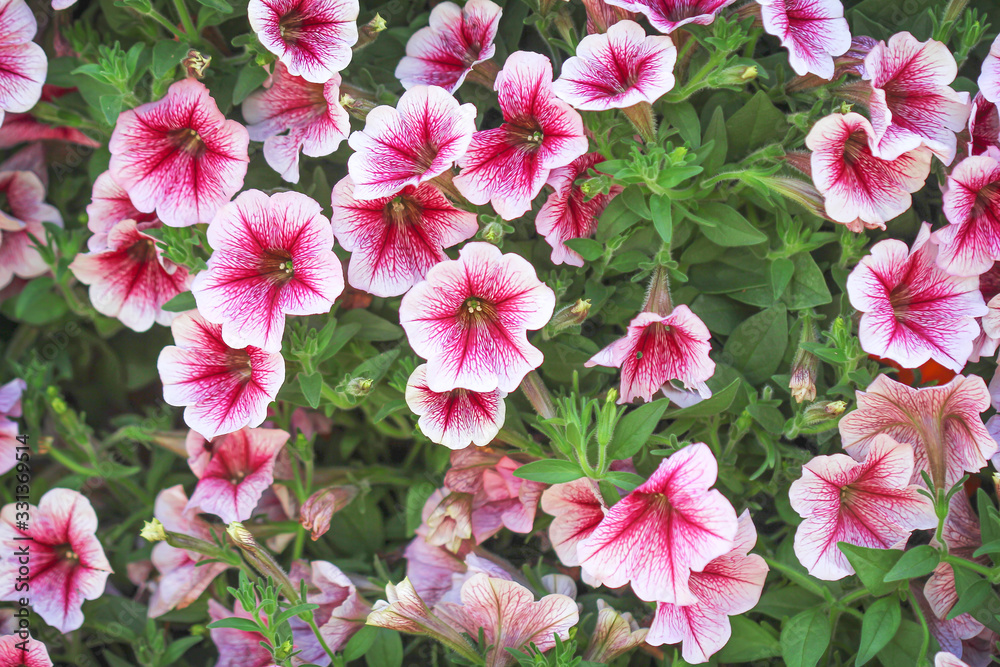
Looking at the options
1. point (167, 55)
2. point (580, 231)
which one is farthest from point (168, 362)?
point (580, 231)

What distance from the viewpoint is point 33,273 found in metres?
1.40

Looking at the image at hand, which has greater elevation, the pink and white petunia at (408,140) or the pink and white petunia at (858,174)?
the pink and white petunia at (408,140)

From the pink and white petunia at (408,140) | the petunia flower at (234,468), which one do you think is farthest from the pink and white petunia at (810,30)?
the petunia flower at (234,468)

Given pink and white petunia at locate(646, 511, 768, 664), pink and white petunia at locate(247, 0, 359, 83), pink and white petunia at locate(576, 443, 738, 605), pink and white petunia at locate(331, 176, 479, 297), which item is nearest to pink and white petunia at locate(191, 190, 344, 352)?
pink and white petunia at locate(331, 176, 479, 297)

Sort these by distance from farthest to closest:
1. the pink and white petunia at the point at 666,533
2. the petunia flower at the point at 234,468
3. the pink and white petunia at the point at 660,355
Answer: the petunia flower at the point at 234,468 → the pink and white petunia at the point at 660,355 → the pink and white petunia at the point at 666,533

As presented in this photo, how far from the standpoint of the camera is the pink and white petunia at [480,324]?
101 cm

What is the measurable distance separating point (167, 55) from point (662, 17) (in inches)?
27.8

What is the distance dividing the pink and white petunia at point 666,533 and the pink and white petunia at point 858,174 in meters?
0.37

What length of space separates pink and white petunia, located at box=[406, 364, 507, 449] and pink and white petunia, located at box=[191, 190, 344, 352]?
180 millimetres

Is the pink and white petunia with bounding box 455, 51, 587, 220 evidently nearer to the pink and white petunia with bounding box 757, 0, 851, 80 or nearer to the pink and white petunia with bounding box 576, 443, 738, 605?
the pink and white petunia with bounding box 757, 0, 851, 80

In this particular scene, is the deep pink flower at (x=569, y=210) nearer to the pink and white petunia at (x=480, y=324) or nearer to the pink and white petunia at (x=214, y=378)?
the pink and white petunia at (x=480, y=324)

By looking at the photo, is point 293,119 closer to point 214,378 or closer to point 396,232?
point 396,232

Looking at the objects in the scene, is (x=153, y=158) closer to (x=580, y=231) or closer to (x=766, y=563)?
(x=580, y=231)

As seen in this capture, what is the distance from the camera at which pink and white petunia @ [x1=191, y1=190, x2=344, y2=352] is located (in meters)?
1.05
